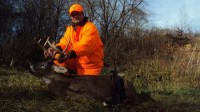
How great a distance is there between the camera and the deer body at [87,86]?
318 inches

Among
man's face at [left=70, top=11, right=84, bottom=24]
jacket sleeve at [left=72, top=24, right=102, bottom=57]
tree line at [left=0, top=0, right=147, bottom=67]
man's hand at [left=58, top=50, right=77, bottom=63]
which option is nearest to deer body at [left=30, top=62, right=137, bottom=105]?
man's hand at [left=58, top=50, right=77, bottom=63]

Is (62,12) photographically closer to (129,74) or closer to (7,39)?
(7,39)

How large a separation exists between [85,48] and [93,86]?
93 centimetres

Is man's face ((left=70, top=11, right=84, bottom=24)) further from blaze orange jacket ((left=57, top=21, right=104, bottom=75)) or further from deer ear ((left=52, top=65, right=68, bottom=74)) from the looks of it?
deer ear ((left=52, top=65, right=68, bottom=74))

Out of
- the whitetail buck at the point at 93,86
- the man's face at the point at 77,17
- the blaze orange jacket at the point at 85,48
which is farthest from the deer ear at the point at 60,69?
the man's face at the point at 77,17

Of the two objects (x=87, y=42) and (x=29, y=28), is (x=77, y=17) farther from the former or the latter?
(x=29, y=28)

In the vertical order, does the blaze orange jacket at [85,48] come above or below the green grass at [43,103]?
above

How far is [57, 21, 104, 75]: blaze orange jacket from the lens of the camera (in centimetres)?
883

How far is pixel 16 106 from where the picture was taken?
6.71 metres

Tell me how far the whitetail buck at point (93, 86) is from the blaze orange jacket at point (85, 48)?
1.73 feet

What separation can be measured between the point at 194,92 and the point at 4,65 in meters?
9.24

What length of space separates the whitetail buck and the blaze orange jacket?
0.53 metres

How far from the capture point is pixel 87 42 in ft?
28.9

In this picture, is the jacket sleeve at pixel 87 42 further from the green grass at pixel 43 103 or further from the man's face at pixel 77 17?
the green grass at pixel 43 103
